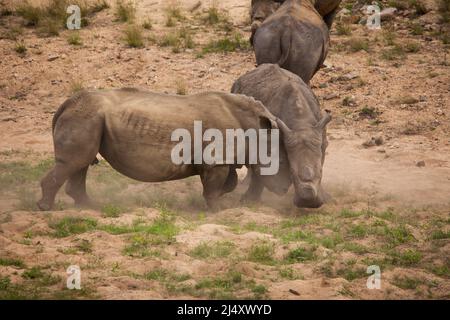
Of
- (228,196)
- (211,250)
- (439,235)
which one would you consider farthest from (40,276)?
(439,235)

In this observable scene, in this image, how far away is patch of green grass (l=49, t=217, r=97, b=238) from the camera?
9.88 metres

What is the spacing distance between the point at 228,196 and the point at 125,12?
814 cm

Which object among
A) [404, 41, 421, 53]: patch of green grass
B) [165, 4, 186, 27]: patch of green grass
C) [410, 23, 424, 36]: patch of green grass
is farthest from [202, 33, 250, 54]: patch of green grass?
[410, 23, 424, 36]: patch of green grass

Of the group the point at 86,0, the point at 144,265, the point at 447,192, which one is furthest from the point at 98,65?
the point at 144,265

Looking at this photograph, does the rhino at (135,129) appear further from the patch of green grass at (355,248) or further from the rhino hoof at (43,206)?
the patch of green grass at (355,248)

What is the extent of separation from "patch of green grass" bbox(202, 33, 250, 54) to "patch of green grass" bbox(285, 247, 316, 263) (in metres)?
9.22

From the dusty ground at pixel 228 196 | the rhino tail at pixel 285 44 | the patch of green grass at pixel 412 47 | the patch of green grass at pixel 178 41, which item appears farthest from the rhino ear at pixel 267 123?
the patch of green grass at pixel 412 47

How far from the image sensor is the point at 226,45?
1834 centimetres

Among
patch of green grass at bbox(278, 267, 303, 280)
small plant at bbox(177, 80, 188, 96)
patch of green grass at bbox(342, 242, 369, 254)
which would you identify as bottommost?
small plant at bbox(177, 80, 188, 96)

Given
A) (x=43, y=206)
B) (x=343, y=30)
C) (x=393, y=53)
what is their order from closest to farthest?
(x=43, y=206), (x=393, y=53), (x=343, y=30)

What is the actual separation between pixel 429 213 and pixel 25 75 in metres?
9.16

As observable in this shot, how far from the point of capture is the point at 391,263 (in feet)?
30.2

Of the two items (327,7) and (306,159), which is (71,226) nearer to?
(306,159)

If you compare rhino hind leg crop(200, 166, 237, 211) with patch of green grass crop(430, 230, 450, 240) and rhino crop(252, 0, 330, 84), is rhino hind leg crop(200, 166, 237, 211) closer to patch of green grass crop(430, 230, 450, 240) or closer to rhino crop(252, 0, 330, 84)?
patch of green grass crop(430, 230, 450, 240)
